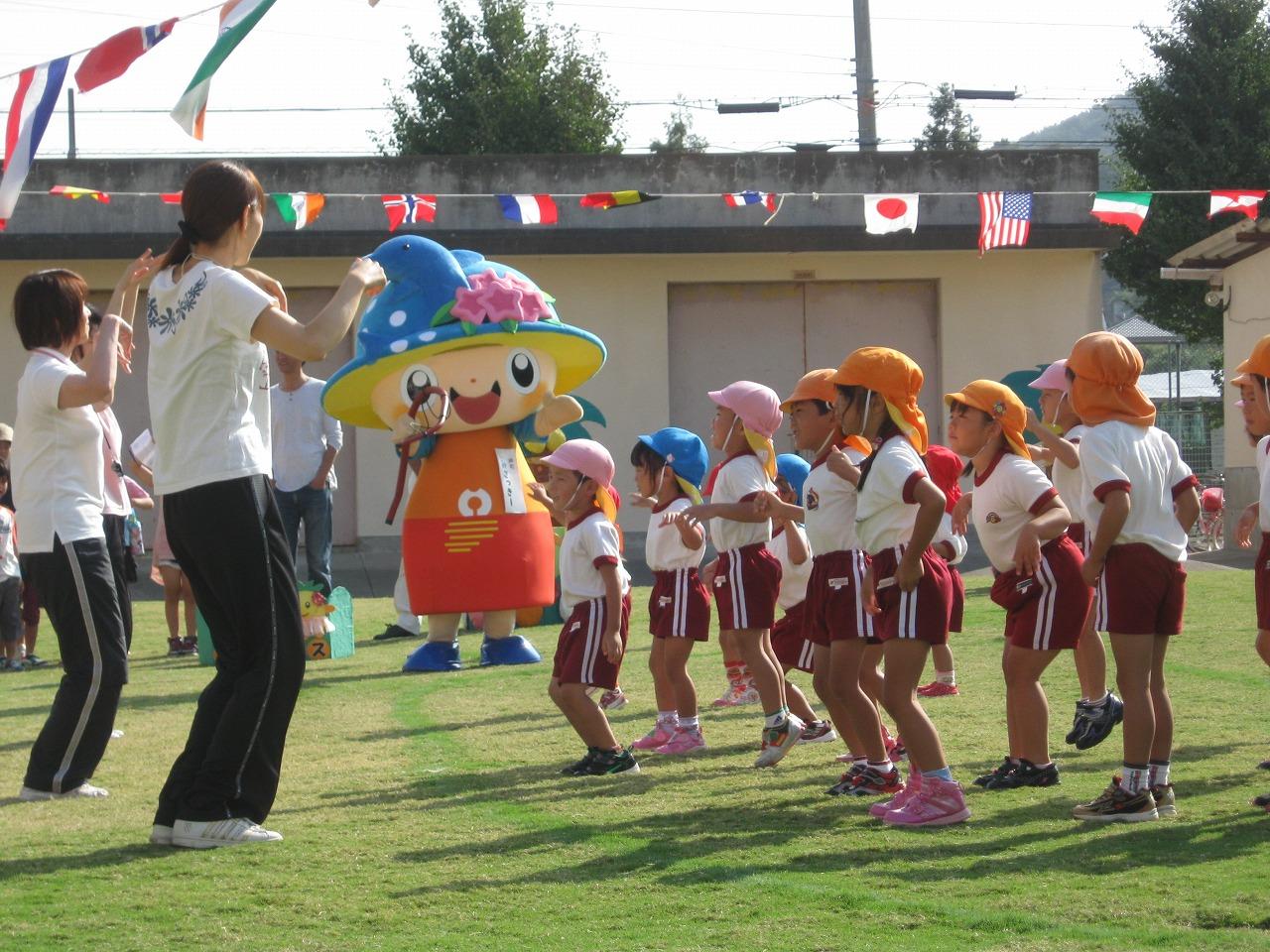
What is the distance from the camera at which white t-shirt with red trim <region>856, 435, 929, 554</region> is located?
17.7 ft

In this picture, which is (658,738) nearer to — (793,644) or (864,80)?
(793,644)

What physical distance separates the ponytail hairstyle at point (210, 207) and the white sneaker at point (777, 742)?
2919 millimetres

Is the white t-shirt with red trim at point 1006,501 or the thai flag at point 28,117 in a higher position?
the thai flag at point 28,117

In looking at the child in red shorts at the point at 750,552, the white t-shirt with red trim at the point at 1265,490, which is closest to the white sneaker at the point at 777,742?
the child in red shorts at the point at 750,552

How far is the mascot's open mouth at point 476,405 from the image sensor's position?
10.2 meters

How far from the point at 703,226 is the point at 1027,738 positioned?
48.7 ft

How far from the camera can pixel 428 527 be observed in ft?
33.6

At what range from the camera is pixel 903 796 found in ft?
17.4

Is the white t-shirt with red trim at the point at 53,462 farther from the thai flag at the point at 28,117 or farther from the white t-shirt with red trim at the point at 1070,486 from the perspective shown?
the white t-shirt with red trim at the point at 1070,486

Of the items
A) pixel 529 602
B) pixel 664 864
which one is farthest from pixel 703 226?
pixel 664 864

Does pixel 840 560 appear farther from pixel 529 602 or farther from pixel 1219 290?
pixel 1219 290

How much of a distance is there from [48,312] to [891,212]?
10448 millimetres

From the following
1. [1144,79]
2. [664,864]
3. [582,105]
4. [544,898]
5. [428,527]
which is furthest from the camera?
[582,105]

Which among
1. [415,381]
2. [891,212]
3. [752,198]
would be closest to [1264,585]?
[415,381]
